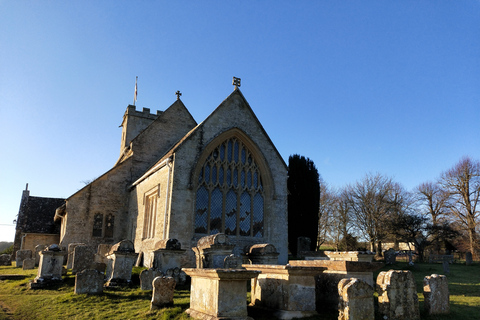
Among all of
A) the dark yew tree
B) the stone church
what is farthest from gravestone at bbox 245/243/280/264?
the dark yew tree

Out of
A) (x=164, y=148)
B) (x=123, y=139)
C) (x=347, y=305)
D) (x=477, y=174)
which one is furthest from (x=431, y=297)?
(x=477, y=174)

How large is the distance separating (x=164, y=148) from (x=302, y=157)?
1173 cm

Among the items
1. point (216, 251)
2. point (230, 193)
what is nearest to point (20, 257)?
point (230, 193)

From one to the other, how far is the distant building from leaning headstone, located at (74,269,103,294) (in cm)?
1822

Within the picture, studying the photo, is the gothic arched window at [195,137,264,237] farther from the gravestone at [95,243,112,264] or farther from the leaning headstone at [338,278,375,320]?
the leaning headstone at [338,278,375,320]

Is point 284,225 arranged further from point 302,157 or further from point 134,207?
point 302,157

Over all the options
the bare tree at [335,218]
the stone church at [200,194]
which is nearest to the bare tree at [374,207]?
the bare tree at [335,218]

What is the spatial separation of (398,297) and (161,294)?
488cm

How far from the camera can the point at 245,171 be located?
17.2 m

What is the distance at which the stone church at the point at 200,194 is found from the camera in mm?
15203

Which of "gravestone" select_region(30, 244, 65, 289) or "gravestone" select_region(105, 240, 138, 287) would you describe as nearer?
"gravestone" select_region(105, 240, 138, 287)

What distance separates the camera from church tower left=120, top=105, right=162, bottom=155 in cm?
2645

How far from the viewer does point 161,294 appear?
25.9 ft

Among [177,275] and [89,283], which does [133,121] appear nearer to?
[177,275]
